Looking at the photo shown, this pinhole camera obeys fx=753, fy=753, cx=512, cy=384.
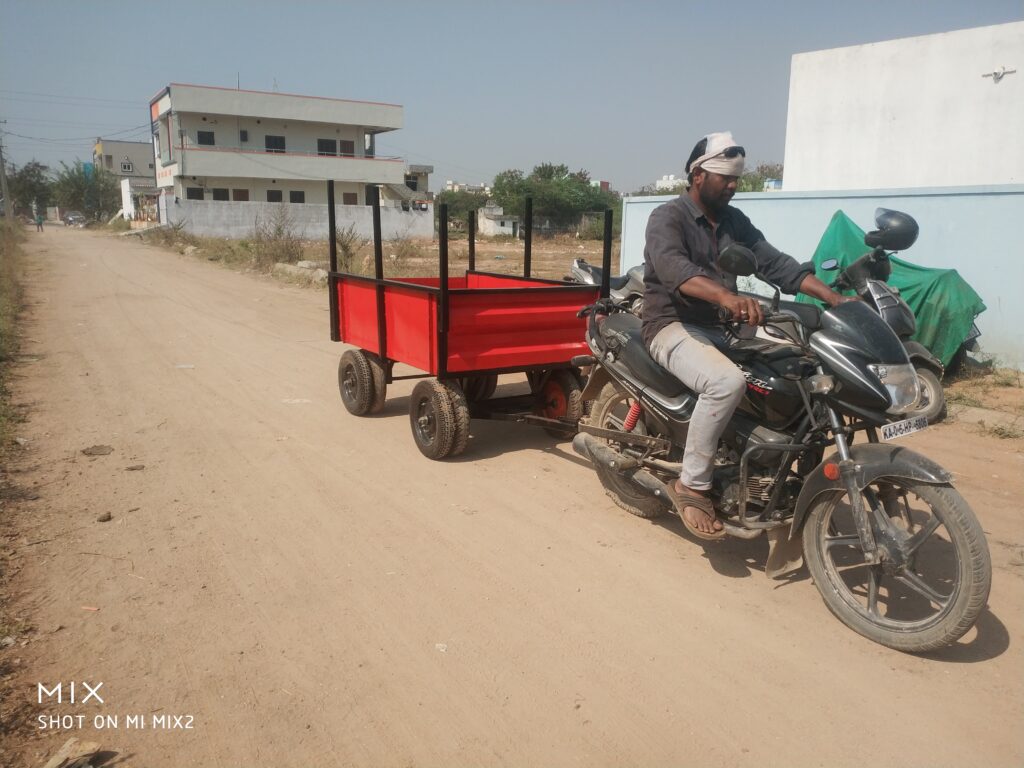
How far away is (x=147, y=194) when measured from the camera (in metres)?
61.9

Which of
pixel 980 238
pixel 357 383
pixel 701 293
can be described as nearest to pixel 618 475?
pixel 701 293

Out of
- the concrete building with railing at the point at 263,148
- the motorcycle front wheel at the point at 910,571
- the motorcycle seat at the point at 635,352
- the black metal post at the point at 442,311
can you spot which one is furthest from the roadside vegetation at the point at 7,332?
the concrete building with railing at the point at 263,148

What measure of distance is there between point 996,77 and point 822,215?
4.13 m

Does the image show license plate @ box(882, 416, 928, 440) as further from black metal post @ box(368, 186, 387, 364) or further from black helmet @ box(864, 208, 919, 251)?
black metal post @ box(368, 186, 387, 364)

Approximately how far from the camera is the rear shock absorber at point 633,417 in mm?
4512

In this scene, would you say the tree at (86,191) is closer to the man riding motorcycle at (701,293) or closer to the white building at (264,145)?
the white building at (264,145)

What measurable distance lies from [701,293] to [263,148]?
5009 cm

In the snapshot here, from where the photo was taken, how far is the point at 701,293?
3.57m

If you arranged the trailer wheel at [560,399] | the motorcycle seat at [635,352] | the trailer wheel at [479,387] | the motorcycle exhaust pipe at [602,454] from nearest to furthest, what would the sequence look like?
the motorcycle seat at [635,352] < the motorcycle exhaust pipe at [602,454] < the trailer wheel at [560,399] < the trailer wheel at [479,387]

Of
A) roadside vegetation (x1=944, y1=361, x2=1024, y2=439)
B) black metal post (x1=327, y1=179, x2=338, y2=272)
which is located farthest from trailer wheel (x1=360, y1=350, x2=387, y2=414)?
roadside vegetation (x1=944, y1=361, x2=1024, y2=439)

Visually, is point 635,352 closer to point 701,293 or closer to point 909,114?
point 701,293

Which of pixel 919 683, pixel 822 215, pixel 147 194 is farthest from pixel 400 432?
pixel 147 194

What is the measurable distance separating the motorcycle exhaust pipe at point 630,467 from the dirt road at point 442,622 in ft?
1.07

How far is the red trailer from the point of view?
211 inches
